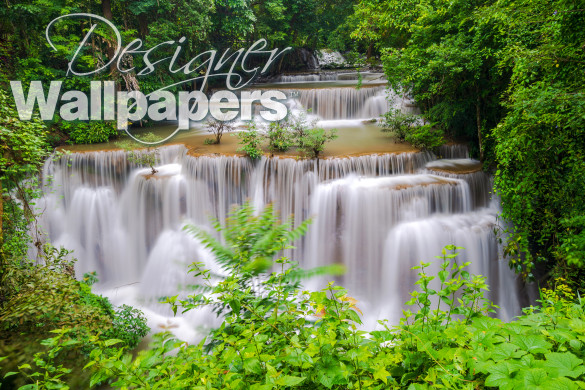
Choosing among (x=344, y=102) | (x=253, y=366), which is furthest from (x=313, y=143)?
(x=253, y=366)

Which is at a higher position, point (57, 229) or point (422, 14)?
point (422, 14)

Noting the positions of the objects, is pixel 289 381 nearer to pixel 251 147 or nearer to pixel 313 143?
pixel 313 143

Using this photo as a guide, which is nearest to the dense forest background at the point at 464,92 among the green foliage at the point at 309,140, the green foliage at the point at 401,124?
the green foliage at the point at 401,124

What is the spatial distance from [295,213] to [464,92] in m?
5.72

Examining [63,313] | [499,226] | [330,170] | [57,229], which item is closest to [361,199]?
[330,170]

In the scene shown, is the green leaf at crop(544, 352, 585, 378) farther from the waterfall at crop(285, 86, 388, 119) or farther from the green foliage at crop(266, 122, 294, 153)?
the waterfall at crop(285, 86, 388, 119)

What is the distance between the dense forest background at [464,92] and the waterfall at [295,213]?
2.47 feet

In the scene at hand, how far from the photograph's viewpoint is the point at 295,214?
8062mm

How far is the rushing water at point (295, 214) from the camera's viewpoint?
281 inches

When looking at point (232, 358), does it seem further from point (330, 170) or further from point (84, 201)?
point (84, 201)

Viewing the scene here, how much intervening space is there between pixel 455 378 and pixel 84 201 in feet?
33.9

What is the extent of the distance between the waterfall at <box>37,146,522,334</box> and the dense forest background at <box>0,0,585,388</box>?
2.47 ft

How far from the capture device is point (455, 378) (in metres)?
1.42

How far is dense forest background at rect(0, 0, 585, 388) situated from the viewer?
4449mm
